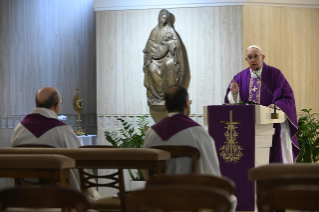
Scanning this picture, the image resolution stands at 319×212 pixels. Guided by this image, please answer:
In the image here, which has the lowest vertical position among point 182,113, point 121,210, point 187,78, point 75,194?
point 121,210

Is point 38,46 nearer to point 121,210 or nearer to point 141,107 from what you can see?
point 141,107

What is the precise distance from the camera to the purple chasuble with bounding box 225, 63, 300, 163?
6012mm

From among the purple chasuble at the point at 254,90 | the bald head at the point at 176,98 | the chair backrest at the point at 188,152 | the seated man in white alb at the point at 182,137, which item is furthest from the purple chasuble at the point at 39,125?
the purple chasuble at the point at 254,90

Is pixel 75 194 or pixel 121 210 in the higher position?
pixel 75 194

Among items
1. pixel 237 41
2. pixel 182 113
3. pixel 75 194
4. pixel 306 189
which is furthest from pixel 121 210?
pixel 237 41

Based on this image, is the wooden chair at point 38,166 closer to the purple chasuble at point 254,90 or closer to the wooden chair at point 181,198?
the wooden chair at point 181,198

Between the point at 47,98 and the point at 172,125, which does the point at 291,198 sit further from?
the point at 47,98

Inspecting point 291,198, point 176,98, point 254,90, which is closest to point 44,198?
point 291,198

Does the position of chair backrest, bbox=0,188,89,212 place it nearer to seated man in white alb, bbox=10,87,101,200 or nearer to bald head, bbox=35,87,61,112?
seated man in white alb, bbox=10,87,101,200

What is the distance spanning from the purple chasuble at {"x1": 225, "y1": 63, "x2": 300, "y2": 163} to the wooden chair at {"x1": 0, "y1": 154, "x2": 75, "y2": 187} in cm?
344

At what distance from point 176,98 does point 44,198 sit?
204 centimetres

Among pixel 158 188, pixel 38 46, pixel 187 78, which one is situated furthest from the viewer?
pixel 38 46

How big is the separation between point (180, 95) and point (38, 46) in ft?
22.7

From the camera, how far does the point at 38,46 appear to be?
10148 millimetres
